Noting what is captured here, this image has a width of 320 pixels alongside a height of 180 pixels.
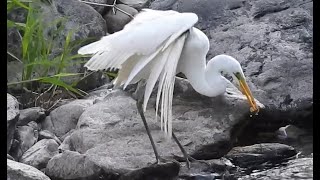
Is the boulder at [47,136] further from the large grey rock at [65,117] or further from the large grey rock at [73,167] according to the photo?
the large grey rock at [73,167]

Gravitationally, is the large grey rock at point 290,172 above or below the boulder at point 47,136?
above

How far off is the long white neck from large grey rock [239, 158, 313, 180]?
620 mm

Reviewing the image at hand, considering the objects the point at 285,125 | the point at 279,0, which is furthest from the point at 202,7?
the point at 285,125

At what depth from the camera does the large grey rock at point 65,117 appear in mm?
5445

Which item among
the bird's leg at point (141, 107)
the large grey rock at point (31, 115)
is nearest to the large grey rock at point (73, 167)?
the bird's leg at point (141, 107)

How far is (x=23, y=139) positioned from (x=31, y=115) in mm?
431

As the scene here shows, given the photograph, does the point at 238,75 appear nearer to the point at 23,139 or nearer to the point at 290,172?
the point at 290,172

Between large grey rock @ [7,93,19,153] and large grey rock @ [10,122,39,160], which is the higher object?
large grey rock @ [7,93,19,153]

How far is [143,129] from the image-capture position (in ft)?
16.5

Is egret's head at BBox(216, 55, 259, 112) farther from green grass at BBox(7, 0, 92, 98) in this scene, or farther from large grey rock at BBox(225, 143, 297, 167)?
green grass at BBox(7, 0, 92, 98)

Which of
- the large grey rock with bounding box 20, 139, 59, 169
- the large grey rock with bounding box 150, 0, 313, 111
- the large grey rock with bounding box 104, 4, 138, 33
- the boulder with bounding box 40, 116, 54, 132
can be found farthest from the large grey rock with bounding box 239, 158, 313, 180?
the large grey rock with bounding box 104, 4, 138, 33

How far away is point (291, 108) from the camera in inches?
221

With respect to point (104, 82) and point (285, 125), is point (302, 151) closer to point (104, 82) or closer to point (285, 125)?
point (285, 125)

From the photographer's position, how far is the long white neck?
486cm
